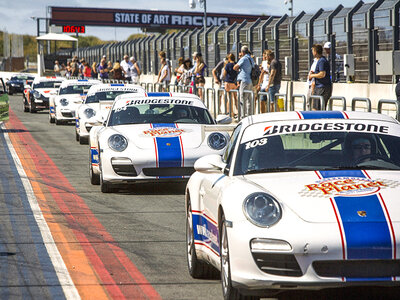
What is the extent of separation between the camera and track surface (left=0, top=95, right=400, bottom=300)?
6863mm

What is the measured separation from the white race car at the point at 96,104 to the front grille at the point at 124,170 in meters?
7.90

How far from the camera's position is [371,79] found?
20.8 metres

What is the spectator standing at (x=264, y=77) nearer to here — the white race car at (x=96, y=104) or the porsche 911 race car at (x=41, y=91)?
the white race car at (x=96, y=104)

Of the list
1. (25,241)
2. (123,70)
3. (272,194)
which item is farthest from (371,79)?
(123,70)

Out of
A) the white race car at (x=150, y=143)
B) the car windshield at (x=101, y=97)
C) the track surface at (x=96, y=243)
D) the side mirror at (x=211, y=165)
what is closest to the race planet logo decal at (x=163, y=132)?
the white race car at (x=150, y=143)

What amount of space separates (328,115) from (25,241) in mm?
3390

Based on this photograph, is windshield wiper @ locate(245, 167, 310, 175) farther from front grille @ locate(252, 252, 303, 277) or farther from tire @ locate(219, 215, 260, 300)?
front grille @ locate(252, 252, 303, 277)

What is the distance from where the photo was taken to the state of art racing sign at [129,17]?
93.8 meters

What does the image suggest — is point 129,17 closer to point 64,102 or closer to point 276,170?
point 64,102

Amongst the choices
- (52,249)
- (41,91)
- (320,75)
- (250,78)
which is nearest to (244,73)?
(250,78)

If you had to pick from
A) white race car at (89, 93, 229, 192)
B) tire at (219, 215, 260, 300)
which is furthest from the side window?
white race car at (89, 93, 229, 192)

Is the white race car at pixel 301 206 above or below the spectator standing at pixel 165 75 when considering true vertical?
below

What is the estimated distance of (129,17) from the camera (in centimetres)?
9819

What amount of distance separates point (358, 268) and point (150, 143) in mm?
7352
